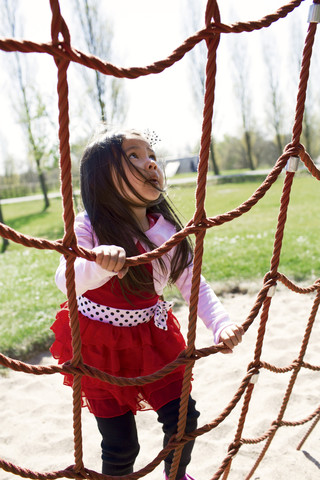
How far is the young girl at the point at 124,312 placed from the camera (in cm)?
140

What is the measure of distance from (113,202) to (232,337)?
20.7 inches

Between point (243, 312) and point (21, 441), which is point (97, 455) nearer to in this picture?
point (21, 441)

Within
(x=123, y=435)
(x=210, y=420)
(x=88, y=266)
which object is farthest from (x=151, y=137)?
(x=210, y=420)

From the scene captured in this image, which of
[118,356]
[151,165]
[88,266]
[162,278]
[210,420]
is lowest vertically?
[210,420]

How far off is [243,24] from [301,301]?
2.63m

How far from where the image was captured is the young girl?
1396 millimetres

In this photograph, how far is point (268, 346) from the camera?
2766 mm

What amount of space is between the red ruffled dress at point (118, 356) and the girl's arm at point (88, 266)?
163 mm

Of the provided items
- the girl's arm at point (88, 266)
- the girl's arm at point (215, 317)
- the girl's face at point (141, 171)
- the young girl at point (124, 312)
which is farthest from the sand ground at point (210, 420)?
the girl's face at point (141, 171)

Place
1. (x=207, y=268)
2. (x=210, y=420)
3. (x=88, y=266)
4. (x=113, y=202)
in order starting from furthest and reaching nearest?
(x=207, y=268)
(x=210, y=420)
(x=113, y=202)
(x=88, y=266)

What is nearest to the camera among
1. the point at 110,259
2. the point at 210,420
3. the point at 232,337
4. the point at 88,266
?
the point at 110,259

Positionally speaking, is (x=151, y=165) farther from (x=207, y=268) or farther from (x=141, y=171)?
(x=207, y=268)

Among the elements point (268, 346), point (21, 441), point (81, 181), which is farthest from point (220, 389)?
point (81, 181)

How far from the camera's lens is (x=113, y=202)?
4.64ft
